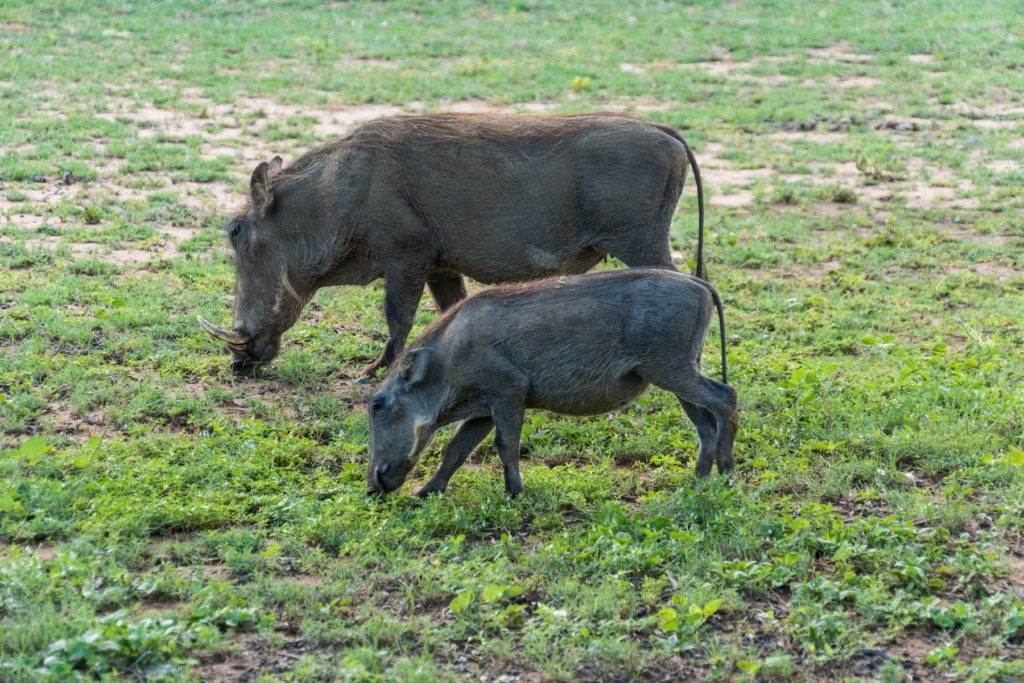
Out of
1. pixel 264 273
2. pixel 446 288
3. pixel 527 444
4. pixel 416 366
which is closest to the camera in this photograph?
pixel 416 366

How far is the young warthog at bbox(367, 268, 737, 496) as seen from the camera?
5758 millimetres

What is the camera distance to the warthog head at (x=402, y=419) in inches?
231

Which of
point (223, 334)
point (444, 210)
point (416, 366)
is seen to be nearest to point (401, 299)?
point (444, 210)

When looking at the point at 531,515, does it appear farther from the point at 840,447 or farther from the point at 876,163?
the point at 876,163

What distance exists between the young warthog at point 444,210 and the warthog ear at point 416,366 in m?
1.39

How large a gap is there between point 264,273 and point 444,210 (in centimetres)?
116

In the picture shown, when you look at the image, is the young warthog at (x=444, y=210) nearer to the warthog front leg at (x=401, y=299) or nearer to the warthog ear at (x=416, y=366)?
the warthog front leg at (x=401, y=299)

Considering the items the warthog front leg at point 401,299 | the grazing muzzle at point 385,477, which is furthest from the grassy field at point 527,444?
the warthog front leg at point 401,299

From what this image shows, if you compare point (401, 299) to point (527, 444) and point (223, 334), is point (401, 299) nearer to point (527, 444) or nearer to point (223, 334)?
point (223, 334)

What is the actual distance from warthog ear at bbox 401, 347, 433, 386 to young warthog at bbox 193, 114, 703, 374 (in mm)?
1388

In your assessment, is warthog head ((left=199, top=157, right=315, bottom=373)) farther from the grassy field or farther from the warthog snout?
the grassy field

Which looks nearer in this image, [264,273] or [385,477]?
[385,477]

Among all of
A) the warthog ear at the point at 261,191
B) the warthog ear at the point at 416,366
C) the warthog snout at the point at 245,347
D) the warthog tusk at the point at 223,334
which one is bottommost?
the warthog snout at the point at 245,347

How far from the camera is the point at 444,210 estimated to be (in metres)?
7.26
